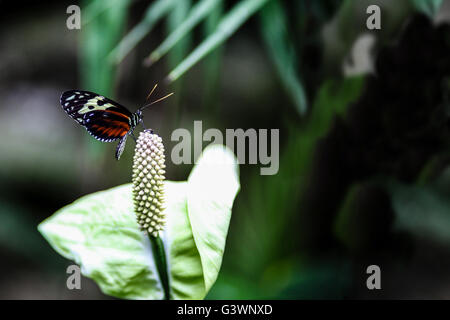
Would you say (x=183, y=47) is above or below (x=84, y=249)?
above

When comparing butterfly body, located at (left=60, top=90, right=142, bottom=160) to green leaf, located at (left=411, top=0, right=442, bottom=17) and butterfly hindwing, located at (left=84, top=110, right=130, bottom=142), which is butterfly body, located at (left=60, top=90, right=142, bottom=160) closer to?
butterfly hindwing, located at (left=84, top=110, right=130, bottom=142)

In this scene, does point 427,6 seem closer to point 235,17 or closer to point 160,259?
point 235,17

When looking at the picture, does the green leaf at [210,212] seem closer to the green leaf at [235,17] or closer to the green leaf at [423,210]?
the green leaf at [235,17]

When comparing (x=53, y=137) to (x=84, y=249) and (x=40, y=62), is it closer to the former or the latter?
(x=40, y=62)

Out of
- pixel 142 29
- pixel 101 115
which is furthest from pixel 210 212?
pixel 142 29

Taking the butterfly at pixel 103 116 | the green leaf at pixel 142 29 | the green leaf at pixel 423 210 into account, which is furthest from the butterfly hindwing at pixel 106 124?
the green leaf at pixel 423 210

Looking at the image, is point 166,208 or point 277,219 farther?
point 277,219

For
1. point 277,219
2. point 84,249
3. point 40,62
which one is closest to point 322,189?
point 277,219

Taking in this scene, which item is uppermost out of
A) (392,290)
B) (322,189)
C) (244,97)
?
(244,97)
